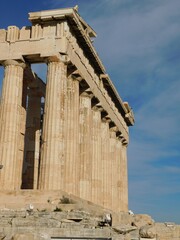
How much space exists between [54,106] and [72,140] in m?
4.04

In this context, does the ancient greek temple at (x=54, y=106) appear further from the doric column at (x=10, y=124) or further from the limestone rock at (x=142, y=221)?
the limestone rock at (x=142, y=221)

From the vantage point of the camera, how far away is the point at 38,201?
25.0 m

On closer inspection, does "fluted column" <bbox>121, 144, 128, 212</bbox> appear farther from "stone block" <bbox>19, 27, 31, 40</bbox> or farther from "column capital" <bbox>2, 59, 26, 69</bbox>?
"stone block" <bbox>19, 27, 31, 40</bbox>

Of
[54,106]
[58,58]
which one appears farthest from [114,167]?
[58,58]

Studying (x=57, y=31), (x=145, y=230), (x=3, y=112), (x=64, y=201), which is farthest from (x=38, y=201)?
(x=57, y=31)

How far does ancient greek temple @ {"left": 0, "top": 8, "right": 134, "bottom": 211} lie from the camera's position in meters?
27.8

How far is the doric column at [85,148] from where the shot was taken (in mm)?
33500

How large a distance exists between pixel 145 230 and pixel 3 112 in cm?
1652

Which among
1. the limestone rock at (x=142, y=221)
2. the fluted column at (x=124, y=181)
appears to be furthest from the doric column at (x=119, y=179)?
the limestone rock at (x=142, y=221)

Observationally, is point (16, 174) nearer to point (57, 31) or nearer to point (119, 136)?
point (57, 31)

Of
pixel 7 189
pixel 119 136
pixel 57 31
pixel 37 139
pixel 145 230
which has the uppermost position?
pixel 57 31

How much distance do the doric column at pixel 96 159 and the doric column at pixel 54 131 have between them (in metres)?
10.2

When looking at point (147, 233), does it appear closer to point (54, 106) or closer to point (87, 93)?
point (54, 106)

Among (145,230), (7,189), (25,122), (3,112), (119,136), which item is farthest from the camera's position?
(119,136)
